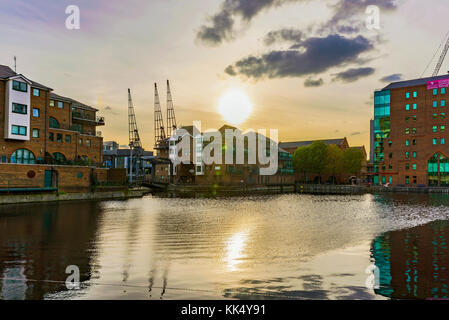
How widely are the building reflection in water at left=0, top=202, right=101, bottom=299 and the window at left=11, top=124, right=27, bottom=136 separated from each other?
30.2 meters

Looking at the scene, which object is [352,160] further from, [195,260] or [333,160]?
[195,260]

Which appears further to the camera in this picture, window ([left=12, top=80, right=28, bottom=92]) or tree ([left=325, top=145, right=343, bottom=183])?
tree ([left=325, top=145, right=343, bottom=183])

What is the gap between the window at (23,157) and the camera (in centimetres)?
5625

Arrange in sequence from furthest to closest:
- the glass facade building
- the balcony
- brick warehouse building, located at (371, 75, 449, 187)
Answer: the glass facade building → brick warehouse building, located at (371, 75, 449, 187) → the balcony

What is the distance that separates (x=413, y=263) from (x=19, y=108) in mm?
61767

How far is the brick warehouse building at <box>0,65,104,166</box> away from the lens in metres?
55.9

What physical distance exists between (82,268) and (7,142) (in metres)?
51.5

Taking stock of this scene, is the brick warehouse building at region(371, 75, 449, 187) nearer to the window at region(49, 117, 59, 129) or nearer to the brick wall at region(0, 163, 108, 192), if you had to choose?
the brick wall at region(0, 163, 108, 192)

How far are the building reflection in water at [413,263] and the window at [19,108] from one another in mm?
58210

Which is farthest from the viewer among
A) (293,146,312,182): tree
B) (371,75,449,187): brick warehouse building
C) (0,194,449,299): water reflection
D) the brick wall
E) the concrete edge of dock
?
(293,146,312,182): tree

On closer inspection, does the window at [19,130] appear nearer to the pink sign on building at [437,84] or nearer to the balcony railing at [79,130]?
the balcony railing at [79,130]

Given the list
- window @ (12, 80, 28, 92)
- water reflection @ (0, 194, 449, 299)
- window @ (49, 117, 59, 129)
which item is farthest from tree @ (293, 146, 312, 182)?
water reflection @ (0, 194, 449, 299)

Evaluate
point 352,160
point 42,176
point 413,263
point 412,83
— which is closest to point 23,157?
point 42,176
